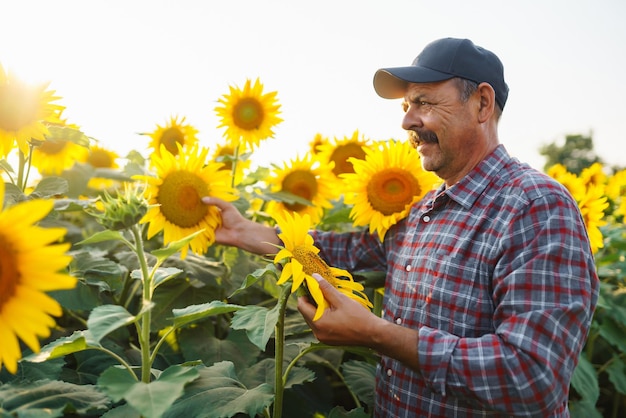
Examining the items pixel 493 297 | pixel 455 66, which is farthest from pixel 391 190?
pixel 493 297

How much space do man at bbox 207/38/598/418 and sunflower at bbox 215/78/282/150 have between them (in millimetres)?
939

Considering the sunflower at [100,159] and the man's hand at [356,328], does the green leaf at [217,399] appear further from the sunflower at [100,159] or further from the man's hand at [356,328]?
the sunflower at [100,159]

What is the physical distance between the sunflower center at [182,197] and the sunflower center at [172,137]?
149cm

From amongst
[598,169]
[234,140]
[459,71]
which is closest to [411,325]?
[459,71]

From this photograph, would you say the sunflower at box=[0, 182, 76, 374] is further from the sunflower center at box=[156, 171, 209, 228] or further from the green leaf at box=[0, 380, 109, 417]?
the sunflower center at box=[156, 171, 209, 228]

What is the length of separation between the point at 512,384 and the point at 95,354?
61.8 inches

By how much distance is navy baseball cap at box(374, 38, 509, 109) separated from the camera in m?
2.23

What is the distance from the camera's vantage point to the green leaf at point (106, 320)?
1.30m

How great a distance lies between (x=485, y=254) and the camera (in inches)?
76.6

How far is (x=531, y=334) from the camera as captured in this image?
1.66 m

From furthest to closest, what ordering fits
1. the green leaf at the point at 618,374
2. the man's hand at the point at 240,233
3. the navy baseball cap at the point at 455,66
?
the green leaf at the point at 618,374 < the man's hand at the point at 240,233 < the navy baseball cap at the point at 455,66

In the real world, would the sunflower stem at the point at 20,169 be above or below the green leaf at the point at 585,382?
above

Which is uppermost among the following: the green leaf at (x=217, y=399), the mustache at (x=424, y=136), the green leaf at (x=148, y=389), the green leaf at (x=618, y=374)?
the mustache at (x=424, y=136)

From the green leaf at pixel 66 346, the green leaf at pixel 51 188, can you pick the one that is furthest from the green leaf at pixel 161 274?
the green leaf at pixel 51 188
